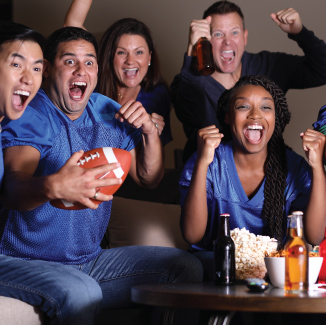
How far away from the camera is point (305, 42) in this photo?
109 inches

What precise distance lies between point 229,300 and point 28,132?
858 mm

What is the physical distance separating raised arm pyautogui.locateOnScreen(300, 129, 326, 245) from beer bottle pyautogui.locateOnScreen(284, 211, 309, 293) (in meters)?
0.61

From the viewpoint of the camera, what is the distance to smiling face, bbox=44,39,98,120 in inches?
75.2

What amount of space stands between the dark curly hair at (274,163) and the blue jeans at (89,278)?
1.21ft

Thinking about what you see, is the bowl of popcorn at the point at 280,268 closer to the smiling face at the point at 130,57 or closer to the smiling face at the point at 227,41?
the smiling face at the point at 130,57

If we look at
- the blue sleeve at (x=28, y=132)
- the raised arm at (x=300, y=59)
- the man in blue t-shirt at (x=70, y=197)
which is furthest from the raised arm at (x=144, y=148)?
the raised arm at (x=300, y=59)

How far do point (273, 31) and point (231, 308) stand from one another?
2719 mm

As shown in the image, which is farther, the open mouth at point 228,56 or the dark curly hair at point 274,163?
the open mouth at point 228,56

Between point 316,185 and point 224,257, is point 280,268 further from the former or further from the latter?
point 316,185

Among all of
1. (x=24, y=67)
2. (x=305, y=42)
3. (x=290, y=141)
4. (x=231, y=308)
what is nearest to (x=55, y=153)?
(x=24, y=67)

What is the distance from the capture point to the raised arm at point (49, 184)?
1.38 metres

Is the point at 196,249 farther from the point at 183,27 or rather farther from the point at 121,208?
the point at 183,27

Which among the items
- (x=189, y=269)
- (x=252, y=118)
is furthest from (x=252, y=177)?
(x=189, y=269)

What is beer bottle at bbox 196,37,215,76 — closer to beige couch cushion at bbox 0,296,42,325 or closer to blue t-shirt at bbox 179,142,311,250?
blue t-shirt at bbox 179,142,311,250
